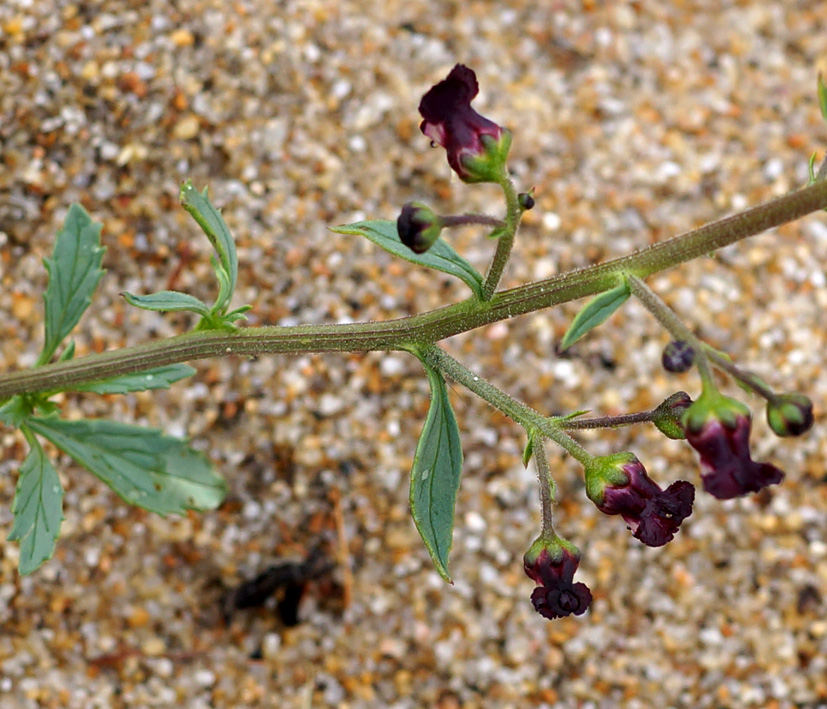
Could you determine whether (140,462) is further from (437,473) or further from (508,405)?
(508,405)

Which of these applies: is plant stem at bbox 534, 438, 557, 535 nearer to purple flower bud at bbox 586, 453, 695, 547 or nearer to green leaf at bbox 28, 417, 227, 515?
purple flower bud at bbox 586, 453, 695, 547

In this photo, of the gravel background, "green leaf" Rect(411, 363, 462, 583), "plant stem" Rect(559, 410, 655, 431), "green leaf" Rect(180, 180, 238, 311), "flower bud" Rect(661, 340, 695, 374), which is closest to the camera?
"flower bud" Rect(661, 340, 695, 374)

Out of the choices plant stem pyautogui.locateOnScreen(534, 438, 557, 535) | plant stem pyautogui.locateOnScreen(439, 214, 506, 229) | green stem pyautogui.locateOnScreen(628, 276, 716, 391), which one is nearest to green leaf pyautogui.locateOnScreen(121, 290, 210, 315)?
plant stem pyautogui.locateOnScreen(439, 214, 506, 229)

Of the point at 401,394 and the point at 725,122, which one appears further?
the point at 725,122

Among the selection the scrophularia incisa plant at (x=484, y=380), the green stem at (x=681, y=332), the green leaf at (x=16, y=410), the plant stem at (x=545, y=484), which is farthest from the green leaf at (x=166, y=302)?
the green stem at (x=681, y=332)

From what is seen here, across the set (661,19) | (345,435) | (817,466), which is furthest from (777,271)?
(345,435)

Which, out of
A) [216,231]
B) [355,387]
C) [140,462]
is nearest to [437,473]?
[216,231]

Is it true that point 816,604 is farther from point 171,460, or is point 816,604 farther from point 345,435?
point 171,460
